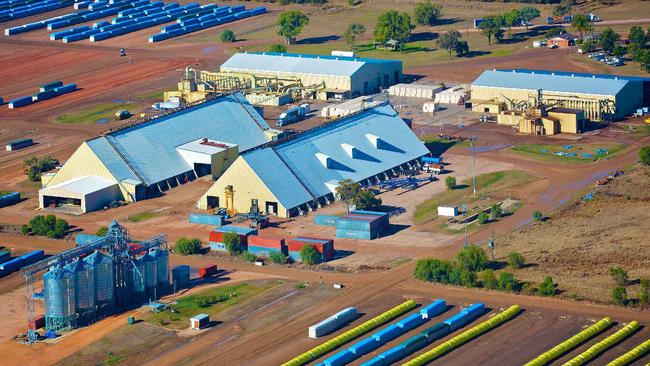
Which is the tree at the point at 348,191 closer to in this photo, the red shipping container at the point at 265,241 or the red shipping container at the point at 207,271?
the red shipping container at the point at 265,241

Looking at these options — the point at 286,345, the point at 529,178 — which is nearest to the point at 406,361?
the point at 286,345

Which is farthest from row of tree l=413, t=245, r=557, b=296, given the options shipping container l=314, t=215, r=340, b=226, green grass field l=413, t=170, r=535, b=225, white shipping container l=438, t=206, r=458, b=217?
shipping container l=314, t=215, r=340, b=226

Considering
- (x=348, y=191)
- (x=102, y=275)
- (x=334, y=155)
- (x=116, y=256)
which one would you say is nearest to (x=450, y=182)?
(x=334, y=155)

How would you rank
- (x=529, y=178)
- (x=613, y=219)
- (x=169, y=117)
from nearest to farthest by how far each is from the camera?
(x=613, y=219)
(x=529, y=178)
(x=169, y=117)

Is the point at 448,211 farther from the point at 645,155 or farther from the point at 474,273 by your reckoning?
the point at 645,155

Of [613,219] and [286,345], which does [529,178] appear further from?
[286,345]

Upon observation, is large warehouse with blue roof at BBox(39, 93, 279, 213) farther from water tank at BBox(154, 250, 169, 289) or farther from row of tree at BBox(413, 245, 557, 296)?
row of tree at BBox(413, 245, 557, 296)

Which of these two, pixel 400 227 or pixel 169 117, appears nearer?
pixel 400 227
